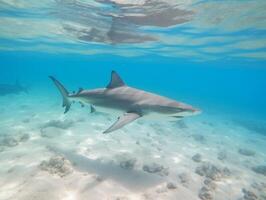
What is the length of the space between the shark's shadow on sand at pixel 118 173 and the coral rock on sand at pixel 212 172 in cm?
213

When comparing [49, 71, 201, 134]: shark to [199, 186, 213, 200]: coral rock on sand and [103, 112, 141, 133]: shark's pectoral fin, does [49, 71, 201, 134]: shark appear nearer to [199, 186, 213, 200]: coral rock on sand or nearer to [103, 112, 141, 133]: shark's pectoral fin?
[103, 112, 141, 133]: shark's pectoral fin

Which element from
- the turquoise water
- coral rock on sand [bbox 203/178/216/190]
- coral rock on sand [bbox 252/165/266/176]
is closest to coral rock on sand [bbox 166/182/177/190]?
the turquoise water

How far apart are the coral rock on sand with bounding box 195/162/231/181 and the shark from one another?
3.81 m

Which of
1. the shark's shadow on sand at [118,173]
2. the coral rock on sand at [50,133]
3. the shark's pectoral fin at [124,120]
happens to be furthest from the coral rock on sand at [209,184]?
the coral rock on sand at [50,133]

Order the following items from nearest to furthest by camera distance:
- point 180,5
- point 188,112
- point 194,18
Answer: point 188,112 < point 180,5 < point 194,18

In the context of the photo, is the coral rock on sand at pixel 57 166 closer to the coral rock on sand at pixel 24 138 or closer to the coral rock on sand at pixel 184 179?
the coral rock on sand at pixel 184 179

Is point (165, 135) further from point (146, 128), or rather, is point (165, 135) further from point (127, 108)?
point (127, 108)

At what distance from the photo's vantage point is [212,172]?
9.68 m

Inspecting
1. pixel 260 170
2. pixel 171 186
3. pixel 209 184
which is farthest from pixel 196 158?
pixel 171 186

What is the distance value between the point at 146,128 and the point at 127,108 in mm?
10549

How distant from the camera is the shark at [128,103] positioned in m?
6.56

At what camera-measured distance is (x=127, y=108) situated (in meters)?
7.77

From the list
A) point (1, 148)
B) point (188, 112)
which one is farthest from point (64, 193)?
point (1, 148)

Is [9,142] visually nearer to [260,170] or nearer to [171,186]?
[171,186]
